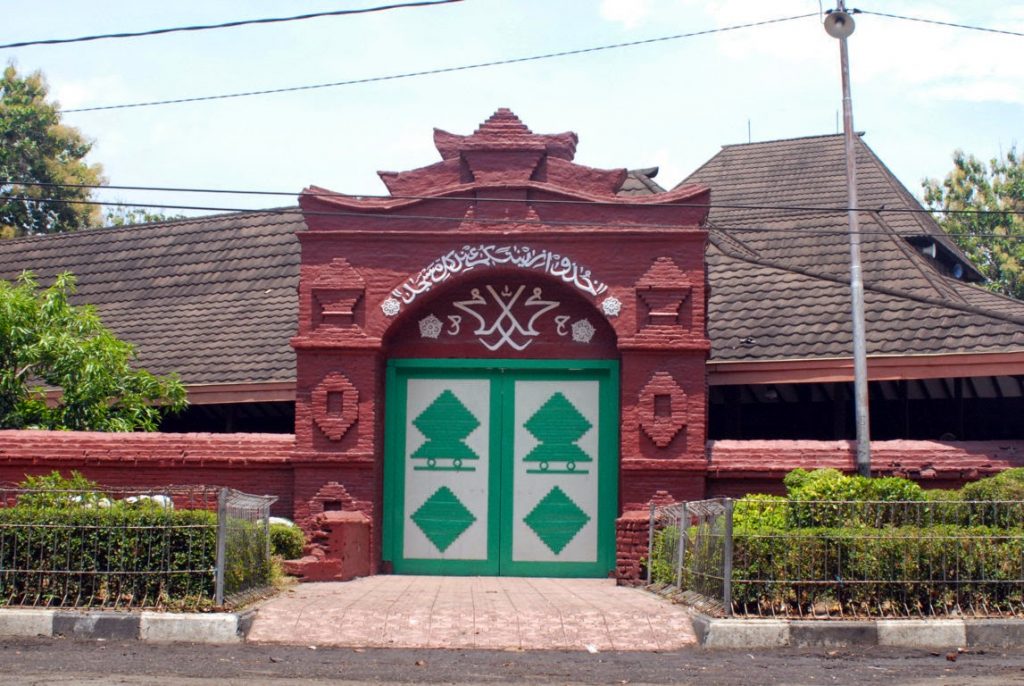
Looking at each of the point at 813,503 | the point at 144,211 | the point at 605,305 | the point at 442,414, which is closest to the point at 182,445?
the point at 442,414

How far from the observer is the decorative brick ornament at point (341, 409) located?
15.1 m

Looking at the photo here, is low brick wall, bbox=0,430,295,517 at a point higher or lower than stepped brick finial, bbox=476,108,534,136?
lower

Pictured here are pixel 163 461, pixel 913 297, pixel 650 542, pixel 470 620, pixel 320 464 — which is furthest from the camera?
pixel 913 297

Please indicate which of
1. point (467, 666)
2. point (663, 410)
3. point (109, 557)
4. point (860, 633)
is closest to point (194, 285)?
point (663, 410)

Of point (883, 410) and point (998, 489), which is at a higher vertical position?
point (883, 410)

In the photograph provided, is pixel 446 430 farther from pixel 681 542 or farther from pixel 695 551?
pixel 695 551

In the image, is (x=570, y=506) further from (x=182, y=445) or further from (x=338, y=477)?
(x=182, y=445)

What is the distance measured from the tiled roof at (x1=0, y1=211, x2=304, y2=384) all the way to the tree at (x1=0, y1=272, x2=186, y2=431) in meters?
1.49

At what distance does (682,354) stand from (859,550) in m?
→ 4.36

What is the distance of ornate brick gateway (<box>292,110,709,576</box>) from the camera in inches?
591

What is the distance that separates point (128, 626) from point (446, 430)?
5.73 metres

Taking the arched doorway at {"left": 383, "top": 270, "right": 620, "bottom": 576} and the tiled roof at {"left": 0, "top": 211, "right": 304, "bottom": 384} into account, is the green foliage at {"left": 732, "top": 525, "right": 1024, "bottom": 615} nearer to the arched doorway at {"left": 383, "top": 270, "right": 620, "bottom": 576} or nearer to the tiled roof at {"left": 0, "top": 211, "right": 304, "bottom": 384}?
the arched doorway at {"left": 383, "top": 270, "right": 620, "bottom": 576}

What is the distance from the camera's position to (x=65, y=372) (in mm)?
16500

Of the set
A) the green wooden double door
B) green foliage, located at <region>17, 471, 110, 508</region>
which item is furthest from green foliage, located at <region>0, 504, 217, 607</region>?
the green wooden double door
